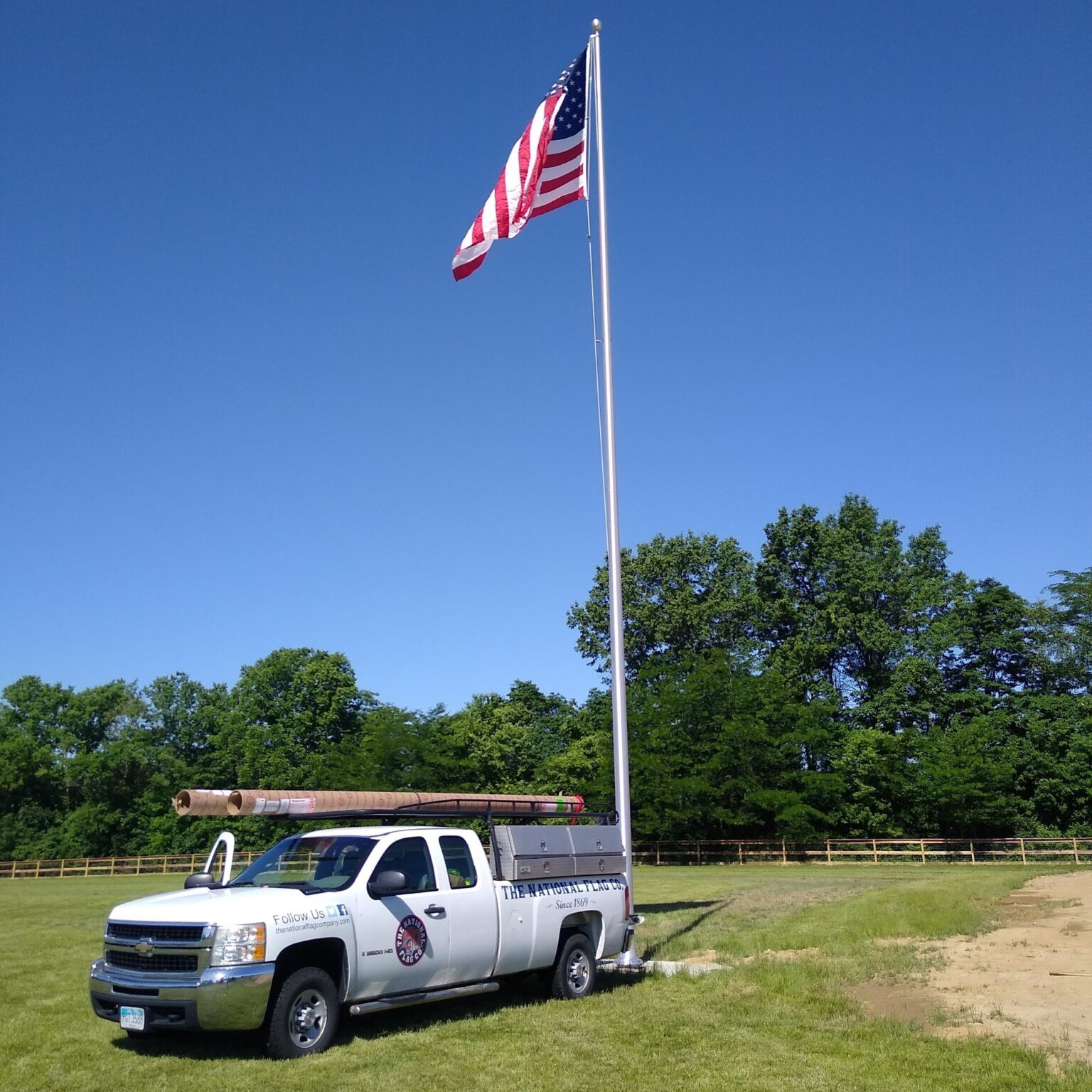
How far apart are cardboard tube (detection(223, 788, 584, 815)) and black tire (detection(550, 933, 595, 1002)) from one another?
156 cm

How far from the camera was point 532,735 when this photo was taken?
77.1m

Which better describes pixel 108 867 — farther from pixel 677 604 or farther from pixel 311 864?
pixel 311 864

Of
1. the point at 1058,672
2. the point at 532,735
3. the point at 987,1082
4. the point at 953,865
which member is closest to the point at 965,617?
the point at 1058,672

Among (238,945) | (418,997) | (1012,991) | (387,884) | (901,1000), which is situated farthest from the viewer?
(1012,991)

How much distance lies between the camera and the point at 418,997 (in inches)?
396

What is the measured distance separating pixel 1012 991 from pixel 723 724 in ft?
147

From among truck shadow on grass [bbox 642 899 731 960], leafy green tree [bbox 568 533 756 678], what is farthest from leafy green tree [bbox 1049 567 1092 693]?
truck shadow on grass [bbox 642 899 731 960]

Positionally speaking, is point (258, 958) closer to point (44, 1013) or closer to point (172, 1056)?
point (172, 1056)

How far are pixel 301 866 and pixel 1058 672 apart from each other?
63.5 meters

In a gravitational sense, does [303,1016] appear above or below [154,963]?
below

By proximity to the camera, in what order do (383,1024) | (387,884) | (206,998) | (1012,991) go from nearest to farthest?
(206,998), (387,884), (383,1024), (1012,991)

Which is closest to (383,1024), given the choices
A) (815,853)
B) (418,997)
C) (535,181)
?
(418,997)

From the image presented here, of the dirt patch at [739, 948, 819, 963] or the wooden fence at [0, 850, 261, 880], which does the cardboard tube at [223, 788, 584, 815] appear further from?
the wooden fence at [0, 850, 261, 880]

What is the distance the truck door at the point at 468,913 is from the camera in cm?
1045
